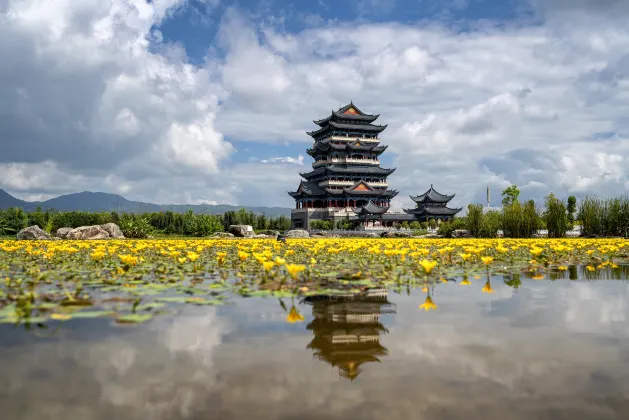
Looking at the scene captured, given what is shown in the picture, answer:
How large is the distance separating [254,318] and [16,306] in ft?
7.51

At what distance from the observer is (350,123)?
193 ft

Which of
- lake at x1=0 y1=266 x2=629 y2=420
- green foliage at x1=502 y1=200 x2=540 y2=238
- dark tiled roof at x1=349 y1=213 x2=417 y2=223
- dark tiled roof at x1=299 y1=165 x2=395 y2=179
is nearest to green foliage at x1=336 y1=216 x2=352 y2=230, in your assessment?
dark tiled roof at x1=349 y1=213 x2=417 y2=223

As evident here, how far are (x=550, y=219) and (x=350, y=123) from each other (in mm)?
35055

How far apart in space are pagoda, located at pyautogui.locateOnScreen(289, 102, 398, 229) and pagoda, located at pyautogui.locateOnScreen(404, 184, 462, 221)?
3599 millimetres

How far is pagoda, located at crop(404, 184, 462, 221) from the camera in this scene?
52875 mm

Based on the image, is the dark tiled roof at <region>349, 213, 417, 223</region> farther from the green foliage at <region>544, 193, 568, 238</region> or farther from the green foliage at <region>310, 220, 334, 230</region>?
the green foliage at <region>544, 193, 568, 238</region>

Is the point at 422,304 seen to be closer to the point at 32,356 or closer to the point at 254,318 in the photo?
the point at 254,318

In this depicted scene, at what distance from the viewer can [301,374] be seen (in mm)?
3113

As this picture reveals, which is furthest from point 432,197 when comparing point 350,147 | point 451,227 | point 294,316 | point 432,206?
point 294,316

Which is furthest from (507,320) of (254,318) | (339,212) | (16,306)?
(339,212)

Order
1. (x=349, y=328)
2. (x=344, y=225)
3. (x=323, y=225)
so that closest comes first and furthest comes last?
(x=349, y=328)
(x=344, y=225)
(x=323, y=225)

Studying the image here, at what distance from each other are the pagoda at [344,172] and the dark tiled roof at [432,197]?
3427mm

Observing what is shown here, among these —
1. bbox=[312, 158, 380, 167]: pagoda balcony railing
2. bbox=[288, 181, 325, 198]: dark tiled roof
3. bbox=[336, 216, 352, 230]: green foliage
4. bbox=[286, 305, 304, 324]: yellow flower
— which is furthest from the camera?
bbox=[312, 158, 380, 167]: pagoda balcony railing

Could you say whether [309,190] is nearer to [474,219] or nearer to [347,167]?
[347,167]
